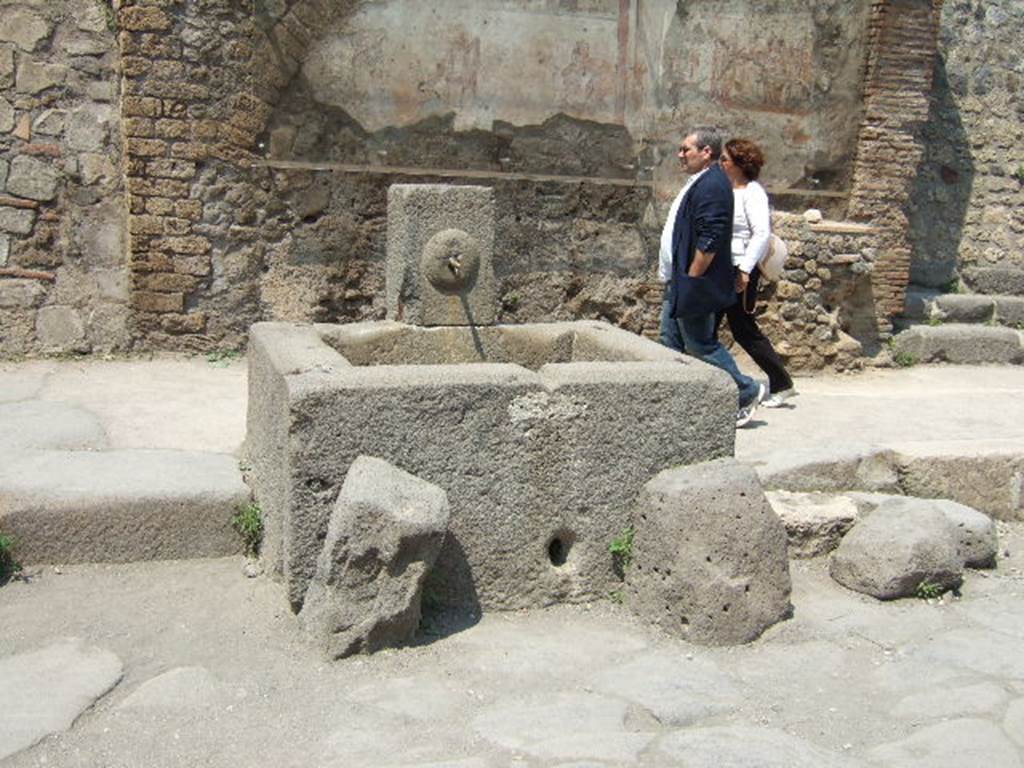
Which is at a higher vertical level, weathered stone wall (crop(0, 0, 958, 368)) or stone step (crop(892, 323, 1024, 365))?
weathered stone wall (crop(0, 0, 958, 368))

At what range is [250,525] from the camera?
173 inches

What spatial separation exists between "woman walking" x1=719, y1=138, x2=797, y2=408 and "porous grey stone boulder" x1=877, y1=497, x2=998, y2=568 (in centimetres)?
184

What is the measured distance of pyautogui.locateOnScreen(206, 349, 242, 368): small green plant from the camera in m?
7.39

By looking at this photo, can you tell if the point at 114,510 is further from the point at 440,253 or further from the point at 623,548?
the point at 623,548

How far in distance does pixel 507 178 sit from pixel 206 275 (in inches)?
89.8

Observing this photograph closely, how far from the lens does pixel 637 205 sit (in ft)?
28.3

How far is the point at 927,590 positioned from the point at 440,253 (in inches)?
93.9

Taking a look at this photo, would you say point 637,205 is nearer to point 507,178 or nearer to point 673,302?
point 507,178

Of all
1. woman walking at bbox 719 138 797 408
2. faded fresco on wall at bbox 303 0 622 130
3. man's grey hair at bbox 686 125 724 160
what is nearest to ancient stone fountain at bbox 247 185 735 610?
man's grey hair at bbox 686 125 724 160

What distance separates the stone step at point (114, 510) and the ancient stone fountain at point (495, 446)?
0.70ft

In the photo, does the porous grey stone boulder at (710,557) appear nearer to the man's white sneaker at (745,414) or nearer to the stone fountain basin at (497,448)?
the stone fountain basin at (497,448)

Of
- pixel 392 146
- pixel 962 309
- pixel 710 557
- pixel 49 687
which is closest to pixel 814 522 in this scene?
pixel 710 557

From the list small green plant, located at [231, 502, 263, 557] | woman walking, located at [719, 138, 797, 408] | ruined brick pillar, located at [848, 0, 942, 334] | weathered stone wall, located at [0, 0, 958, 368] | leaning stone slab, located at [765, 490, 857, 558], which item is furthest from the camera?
ruined brick pillar, located at [848, 0, 942, 334]

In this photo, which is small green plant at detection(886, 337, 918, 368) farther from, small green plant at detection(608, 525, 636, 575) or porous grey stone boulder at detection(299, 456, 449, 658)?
porous grey stone boulder at detection(299, 456, 449, 658)
